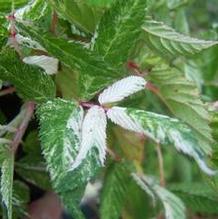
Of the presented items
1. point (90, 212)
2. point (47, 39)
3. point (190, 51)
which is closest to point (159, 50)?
point (190, 51)

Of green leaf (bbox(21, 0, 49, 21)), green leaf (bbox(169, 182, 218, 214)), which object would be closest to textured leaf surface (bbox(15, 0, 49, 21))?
green leaf (bbox(21, 0, 49, 21))

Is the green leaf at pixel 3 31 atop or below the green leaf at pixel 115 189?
atop

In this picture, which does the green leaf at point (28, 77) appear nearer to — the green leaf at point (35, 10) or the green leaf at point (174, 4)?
the green leaf at point (35, 10)

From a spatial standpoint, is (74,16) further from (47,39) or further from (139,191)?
(139,191)

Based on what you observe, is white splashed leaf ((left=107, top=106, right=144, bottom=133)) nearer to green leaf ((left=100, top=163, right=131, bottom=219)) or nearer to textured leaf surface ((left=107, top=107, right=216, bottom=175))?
textured leaf surface ((left=107, top=107, right=216, bottom=175))

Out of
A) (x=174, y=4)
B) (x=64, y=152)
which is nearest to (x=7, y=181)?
(x=64, y=152)

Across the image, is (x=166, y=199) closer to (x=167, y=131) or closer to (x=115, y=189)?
(x=115, y=189)

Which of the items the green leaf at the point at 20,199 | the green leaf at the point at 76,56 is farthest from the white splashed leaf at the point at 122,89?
the green leaf at the point at 20,199
